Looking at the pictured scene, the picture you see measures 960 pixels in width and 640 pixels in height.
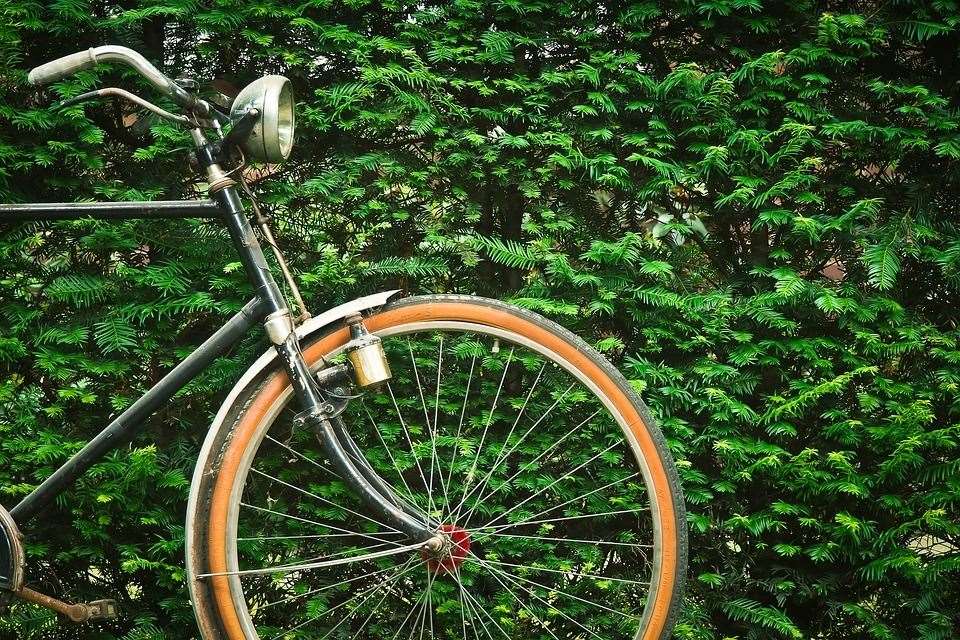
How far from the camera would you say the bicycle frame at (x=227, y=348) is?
1.52 metres

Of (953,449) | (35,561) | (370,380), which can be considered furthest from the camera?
(35,561)

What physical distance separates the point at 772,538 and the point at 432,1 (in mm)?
1640

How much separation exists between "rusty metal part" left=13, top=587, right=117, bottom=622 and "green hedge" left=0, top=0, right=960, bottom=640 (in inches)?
6.4

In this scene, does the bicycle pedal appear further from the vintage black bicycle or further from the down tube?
the down tube

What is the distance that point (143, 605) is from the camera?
205cm

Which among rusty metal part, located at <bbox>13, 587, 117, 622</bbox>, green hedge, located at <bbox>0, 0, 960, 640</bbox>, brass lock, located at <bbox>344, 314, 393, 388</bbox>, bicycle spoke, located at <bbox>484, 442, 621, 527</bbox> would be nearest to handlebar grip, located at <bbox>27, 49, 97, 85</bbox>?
green hedge, located at <bbox>0, 0, 960, 640</bbox>

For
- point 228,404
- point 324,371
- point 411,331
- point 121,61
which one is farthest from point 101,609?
point 121,61

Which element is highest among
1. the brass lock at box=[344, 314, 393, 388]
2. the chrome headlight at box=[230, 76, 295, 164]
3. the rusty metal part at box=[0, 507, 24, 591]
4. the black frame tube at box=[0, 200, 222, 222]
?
the chrome headlight at box=[230, 76, 295, 164]

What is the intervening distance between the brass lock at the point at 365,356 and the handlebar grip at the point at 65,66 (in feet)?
2.40

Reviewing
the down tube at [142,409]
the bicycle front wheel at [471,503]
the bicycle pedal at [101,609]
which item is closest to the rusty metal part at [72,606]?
the bicycle pedal at [101,609]

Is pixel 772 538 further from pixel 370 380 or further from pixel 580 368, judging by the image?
pixel 370 380

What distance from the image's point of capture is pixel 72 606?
1756mm

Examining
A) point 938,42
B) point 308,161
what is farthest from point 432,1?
point 938,42

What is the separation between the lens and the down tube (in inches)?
63.2
